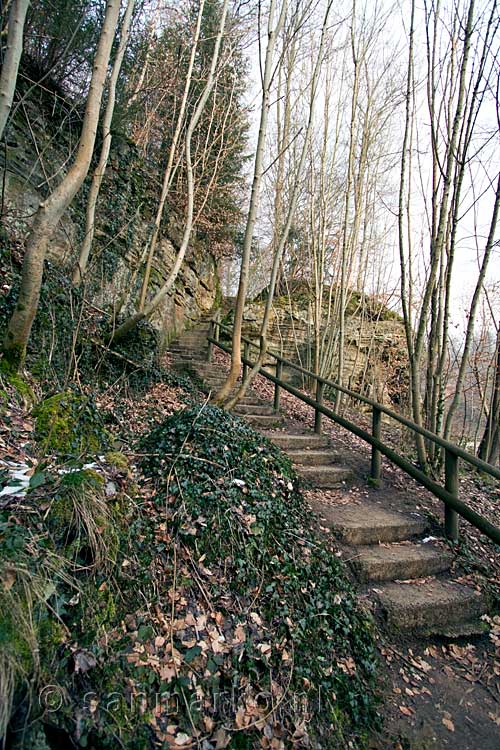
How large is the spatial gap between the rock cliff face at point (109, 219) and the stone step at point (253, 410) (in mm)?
2353

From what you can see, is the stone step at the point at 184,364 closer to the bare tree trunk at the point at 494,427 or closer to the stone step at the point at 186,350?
the stone step at the point at 186,350

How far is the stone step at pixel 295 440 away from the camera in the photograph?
5.04 m

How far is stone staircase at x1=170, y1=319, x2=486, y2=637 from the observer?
2.90 m

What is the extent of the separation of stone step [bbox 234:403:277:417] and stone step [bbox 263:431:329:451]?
787 millimetres

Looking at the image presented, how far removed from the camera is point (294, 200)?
18.4 ft

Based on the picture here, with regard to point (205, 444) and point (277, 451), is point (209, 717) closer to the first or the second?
point (205, 444)

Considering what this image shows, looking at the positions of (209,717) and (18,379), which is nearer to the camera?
(209,717)

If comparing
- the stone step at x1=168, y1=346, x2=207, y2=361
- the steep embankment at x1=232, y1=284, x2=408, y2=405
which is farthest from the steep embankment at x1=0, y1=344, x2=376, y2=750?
the steep embankment at x1=232, y1=284, x2=408, y2=405

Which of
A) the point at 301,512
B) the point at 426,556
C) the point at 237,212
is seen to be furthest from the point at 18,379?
the point at 237,212

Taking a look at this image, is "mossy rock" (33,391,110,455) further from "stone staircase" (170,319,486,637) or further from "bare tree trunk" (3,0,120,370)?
"stone staircase" (170,319,486,637)

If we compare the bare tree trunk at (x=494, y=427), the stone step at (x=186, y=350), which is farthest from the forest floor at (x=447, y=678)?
the stone step at (x=186, y=350)

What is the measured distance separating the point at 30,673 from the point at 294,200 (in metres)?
5.73

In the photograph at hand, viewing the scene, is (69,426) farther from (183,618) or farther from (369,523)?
(369,523)

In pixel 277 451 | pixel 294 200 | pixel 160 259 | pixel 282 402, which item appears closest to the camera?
pixel 277 451
